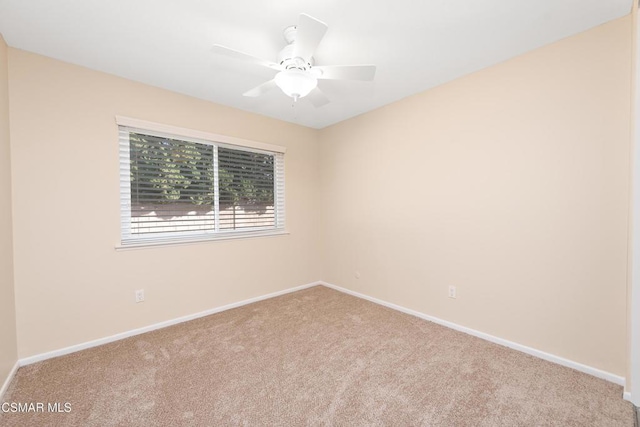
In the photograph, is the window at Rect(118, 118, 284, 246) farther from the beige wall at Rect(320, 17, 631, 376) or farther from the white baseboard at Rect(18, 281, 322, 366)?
the beige wall at Rect(320, 17, 631, 376)

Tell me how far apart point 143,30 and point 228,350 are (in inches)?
96.7

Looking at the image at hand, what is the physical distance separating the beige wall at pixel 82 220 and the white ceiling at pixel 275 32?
24 centimetres

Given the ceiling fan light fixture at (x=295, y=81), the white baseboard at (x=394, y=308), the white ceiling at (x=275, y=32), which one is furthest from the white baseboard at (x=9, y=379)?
the ceiling fan light fixture at (x=295, y=81)

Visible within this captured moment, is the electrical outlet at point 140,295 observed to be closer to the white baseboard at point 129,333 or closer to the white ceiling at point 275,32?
the white baseboard at point 129,333

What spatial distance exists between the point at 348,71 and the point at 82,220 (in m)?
2.44

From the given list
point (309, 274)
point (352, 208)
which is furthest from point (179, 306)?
point (352, 208)

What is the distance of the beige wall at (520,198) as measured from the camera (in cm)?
181

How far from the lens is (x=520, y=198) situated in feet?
7.16

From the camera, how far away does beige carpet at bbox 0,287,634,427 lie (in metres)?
1.54

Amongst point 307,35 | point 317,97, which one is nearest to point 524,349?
point 317,97

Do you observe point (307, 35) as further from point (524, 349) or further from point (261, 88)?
point (524, 349)

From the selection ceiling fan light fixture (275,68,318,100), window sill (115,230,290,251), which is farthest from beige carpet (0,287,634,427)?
ceiling fan light fixture (275,68,318,100)

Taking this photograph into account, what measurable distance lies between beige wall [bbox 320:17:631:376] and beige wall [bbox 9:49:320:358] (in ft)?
6.94

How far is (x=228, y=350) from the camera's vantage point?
2258 mm
